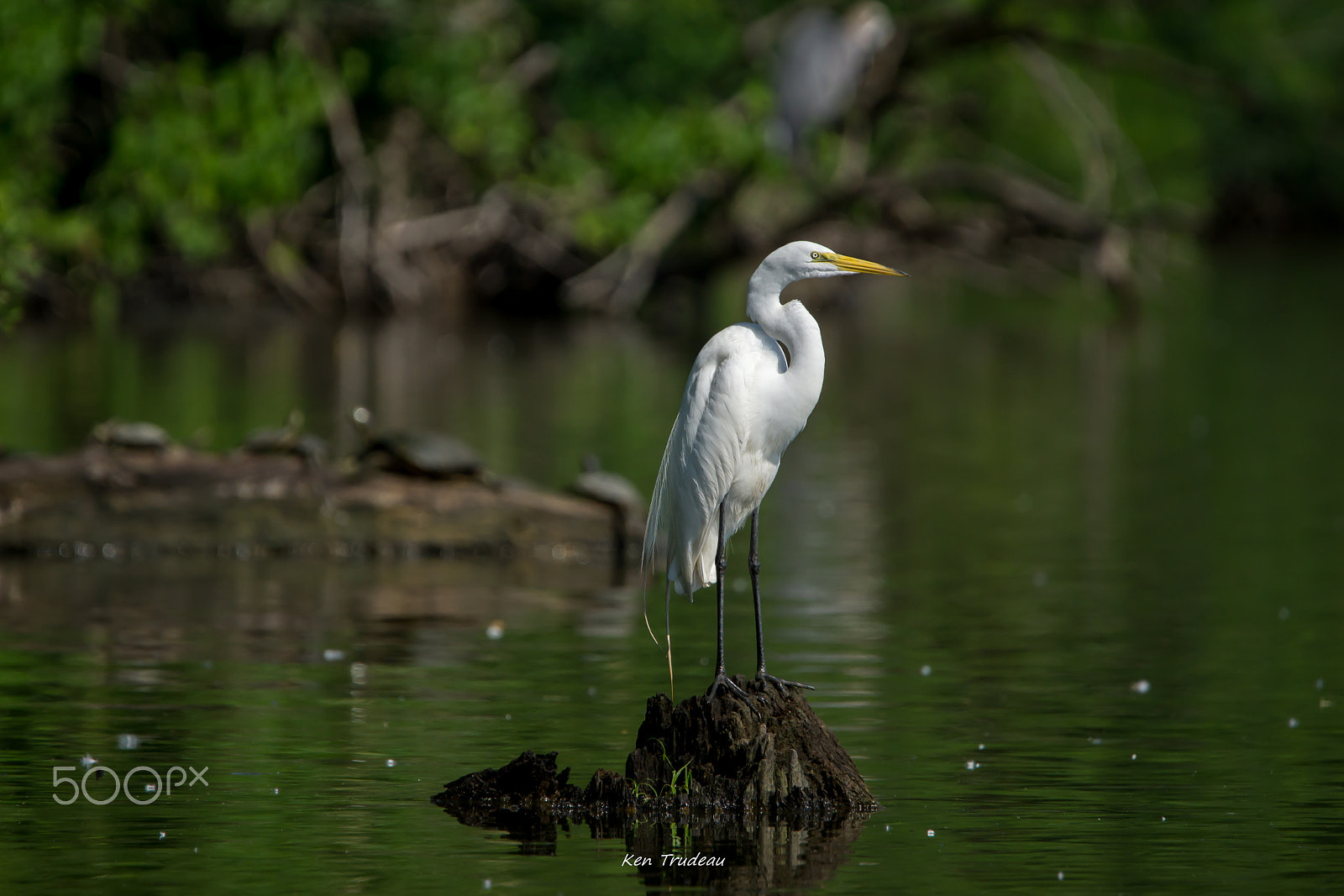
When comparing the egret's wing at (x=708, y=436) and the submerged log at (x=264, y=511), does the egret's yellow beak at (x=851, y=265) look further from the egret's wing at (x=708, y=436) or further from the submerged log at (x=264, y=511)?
the submerged log at (x=264, y=511)

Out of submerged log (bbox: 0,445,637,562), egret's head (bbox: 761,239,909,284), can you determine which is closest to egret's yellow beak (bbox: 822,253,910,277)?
egret's head (bbox: 761,239,909,284)

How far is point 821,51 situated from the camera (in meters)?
34.9

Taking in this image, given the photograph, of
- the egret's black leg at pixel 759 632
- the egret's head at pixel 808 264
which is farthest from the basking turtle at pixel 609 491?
the egret's head at pixel 808 264

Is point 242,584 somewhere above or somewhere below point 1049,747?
above

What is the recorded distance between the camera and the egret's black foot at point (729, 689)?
7.70 metres

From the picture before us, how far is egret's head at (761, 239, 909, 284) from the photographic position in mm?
7969

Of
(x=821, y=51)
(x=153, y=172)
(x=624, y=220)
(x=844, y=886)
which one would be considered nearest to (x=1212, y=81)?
(x=821, y=51)

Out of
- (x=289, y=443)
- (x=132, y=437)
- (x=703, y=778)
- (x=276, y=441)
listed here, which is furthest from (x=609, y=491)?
(x=703, y=778)

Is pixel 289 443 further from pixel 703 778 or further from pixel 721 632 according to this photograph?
pixel 703 778

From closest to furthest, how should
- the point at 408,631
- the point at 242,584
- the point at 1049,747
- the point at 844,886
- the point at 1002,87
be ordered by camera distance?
the point at 844,886 → the point at 1049,747 → the point at 408,631 → the point at 242,584 → the point at 1002,87

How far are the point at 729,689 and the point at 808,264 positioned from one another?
166cm

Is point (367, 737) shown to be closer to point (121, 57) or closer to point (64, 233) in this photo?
point (64, 233)

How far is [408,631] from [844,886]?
539 cm

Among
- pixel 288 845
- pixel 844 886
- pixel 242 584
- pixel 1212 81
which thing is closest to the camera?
pixel 844 886
